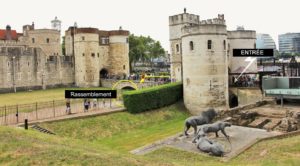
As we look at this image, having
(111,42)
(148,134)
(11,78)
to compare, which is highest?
(111,42)

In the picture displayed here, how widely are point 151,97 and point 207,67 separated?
547cm

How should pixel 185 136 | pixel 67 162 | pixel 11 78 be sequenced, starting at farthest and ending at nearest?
pixel 11 78 → pixel 185 136 → pixel 67 162

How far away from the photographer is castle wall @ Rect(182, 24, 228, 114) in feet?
91.2

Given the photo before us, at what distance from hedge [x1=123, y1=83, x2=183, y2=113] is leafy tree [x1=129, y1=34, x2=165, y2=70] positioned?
34.2 meters

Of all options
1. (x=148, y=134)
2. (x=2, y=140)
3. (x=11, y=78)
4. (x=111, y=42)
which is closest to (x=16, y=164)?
(x=2, y=140)

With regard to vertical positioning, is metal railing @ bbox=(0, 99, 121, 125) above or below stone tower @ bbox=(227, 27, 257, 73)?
below

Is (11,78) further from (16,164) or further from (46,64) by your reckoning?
(16,164)

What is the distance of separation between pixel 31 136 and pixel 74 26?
36.2 metres

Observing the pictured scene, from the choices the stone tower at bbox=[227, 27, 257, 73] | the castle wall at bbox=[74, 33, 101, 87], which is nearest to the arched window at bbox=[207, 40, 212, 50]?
the stone tower at bbox=[227, 27, 257, 73]

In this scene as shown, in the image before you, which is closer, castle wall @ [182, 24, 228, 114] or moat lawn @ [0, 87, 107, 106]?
castle wall @ [182, 24, 228, 114]

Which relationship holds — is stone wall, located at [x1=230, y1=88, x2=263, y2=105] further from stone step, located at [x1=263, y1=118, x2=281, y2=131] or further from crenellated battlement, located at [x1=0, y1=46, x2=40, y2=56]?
crenellated battlement, located at [x1=0, y1=46, x2=40, y2=56]

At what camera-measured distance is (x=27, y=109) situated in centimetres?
2548

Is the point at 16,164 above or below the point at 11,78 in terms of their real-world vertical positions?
below

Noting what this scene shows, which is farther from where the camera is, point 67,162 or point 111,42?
point 111,42
